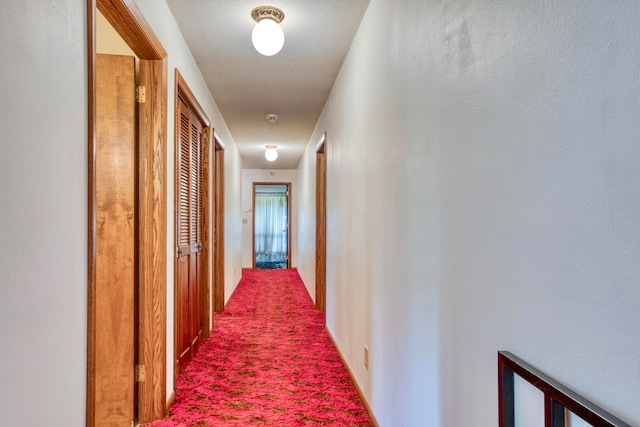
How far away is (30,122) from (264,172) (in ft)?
27.3

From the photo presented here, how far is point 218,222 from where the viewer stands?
4.16 meters

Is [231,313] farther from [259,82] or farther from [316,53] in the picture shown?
[316,53]

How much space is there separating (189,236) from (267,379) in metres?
1.17

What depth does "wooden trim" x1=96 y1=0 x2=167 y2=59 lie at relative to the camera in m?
1.49

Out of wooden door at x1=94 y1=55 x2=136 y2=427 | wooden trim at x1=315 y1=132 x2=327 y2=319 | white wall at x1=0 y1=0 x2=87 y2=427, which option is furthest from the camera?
wooden trim at x1=315 y1=132 x2=327 y2=319

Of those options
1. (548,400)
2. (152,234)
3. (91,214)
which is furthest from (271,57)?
(548,400)

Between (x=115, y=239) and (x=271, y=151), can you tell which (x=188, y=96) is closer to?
(x=115, y=239)

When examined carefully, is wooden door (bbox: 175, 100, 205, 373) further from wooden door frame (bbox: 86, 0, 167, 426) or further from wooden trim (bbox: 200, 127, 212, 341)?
wooden door frame (bbox: 86, 0, 167, 426)

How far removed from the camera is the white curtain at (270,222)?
11.4 metres

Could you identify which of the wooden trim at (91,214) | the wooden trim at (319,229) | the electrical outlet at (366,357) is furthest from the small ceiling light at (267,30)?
the wooden trim at (319,229)

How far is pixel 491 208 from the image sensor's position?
92cm

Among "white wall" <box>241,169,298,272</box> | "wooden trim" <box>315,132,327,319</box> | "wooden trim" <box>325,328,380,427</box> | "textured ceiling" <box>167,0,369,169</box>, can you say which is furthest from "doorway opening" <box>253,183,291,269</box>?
"wooden trim" <box>325,328,380,427</box>

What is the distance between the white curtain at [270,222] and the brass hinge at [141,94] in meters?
9.35

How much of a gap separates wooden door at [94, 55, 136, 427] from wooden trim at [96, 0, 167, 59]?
0.50 feet
